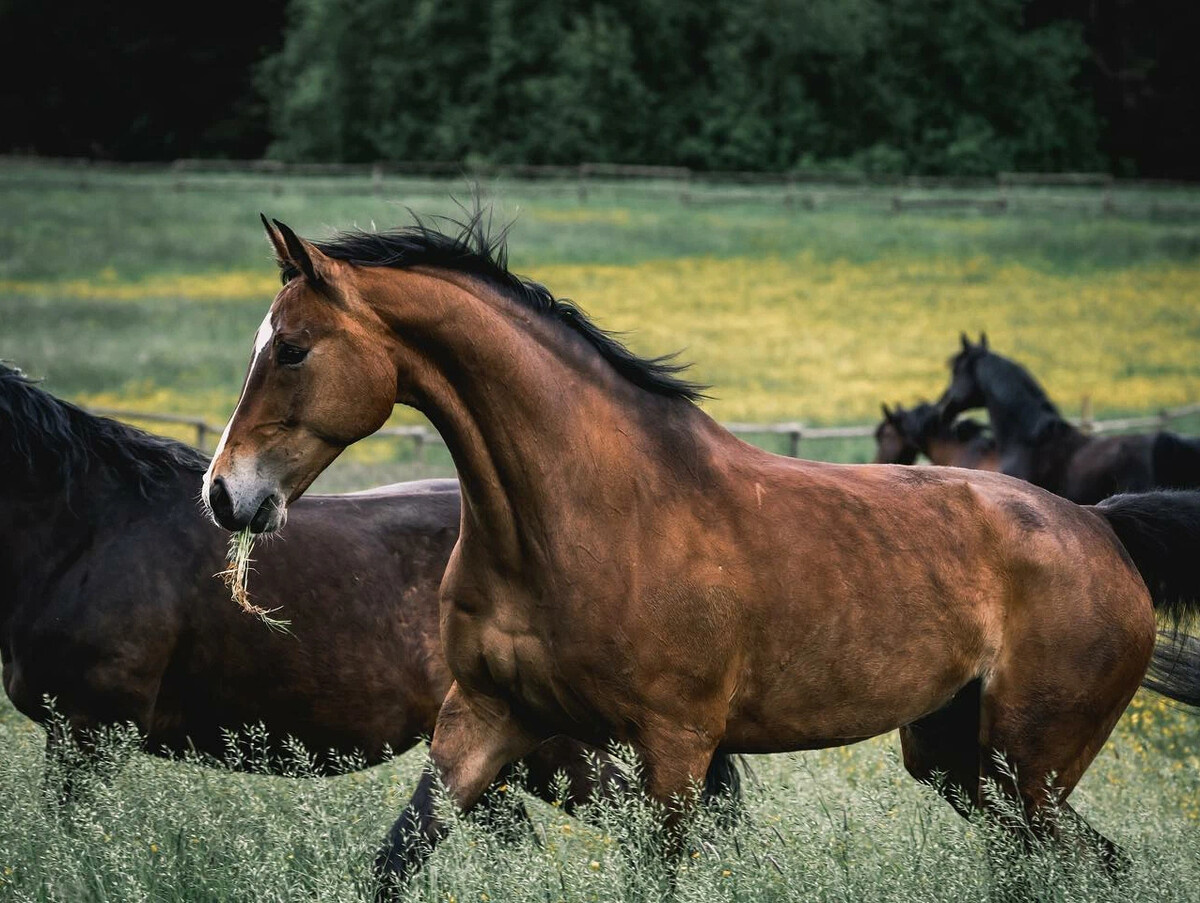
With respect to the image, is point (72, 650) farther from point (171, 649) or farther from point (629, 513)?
point (629, 513)

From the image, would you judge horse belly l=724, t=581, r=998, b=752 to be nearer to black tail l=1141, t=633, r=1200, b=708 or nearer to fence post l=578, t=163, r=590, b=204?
black tail l=1141, t=633, r=1200, b=708

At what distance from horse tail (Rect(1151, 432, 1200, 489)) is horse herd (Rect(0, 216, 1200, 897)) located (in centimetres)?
678

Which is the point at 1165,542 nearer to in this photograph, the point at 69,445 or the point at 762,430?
the point at 69,445

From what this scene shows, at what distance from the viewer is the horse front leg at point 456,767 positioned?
4426 mm

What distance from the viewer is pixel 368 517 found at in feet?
19.8

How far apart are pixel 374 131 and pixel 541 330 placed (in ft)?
174

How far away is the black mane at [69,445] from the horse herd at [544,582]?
1 centimetres

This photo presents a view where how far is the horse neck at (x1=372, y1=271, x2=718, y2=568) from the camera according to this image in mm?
4363

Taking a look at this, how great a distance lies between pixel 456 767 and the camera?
4492 millimetres

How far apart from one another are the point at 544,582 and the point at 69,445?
248cm

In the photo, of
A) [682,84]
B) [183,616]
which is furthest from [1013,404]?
[682,84]

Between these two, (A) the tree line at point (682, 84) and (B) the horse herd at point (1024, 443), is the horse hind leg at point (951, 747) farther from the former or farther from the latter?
(A) the tree line at point (682, 84)

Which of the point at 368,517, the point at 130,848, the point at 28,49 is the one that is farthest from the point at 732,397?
the point at 28,49

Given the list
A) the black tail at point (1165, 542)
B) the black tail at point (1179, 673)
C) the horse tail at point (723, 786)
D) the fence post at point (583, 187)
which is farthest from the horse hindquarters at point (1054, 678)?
the fence post at point (583, 187)
